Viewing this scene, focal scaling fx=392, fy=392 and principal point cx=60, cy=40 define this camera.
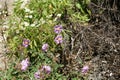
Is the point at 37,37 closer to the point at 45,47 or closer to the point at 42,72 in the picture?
the point at 45,47

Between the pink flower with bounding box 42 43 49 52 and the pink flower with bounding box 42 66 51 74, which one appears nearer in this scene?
the pink flower with bounding box 42 66 51 74

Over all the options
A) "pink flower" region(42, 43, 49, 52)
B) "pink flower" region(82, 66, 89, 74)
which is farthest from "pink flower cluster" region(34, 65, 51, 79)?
"pink flower" region(82, 66, 89, 74)

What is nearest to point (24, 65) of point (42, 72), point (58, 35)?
point (42, 72)

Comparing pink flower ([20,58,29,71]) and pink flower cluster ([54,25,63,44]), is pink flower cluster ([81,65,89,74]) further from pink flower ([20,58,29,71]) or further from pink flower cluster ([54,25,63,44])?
pink flower ([20,58,29,71])

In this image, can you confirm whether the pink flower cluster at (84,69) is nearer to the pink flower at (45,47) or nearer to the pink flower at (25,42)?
the pink flower at (45,47)

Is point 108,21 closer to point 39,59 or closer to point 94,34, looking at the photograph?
point 94,34

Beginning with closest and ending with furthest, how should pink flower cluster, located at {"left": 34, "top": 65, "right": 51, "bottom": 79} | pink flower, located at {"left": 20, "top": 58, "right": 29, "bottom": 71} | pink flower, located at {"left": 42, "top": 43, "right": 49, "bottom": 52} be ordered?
pink flower cluster, located at {"left": 34, "top": 65, "right": 51, "bottom": 79} < pink flower, located at {"left": 20, "top": 58, "right": 29, "bottom": 71} < pink flower, located at {"left": 42, "top": 43, "right": 49, "bottom": 52}

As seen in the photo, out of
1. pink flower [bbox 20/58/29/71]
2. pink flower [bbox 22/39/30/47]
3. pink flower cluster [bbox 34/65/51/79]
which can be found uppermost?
pink flower [bbox 22/39/30/47]

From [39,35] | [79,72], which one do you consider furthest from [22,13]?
[79,72]
